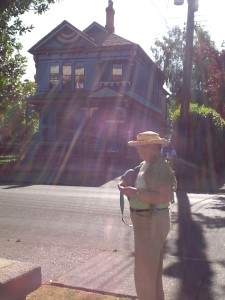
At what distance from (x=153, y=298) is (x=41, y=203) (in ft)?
27.4

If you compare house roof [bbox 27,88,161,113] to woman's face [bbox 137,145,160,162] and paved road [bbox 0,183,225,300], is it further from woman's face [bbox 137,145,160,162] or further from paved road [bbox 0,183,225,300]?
woman's face [bbox 137,145,160,162]

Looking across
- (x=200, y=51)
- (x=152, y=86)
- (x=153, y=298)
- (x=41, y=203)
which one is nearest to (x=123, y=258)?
(x=153, y=298)

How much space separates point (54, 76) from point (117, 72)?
182 inches

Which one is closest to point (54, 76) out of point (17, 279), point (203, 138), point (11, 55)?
point (203, 138)

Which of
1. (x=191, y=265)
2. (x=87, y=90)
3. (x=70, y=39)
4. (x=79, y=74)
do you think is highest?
(x=70, y=39)

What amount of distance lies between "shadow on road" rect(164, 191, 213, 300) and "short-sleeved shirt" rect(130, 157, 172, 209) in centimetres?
147

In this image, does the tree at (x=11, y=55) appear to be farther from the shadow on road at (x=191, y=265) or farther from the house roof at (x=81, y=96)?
the house roof at (x=81, y=96)

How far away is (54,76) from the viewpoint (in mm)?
30547

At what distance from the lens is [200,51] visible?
3105 cm

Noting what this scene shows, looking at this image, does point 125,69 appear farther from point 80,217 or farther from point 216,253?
point 216,253

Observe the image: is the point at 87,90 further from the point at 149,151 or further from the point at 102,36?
the point at 149,151

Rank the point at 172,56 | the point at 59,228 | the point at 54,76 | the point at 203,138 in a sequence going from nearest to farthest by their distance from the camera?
the point at 59,228 → the point at 203,138 → the point at 54,76 → the point at 172,56

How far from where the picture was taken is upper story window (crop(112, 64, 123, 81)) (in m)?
29.0

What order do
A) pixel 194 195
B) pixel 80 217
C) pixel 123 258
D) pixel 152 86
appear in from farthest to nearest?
pixel 152 86 → pixel 194 195 → pixel 80 217 → pixel 123 258
